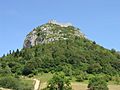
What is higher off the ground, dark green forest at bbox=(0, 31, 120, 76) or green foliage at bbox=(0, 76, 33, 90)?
dark green forest at bbox=(0, 31, 120, 76)

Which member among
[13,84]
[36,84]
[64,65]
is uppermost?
[64,65]

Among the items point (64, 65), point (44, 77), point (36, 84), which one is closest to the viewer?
point (36, 84)

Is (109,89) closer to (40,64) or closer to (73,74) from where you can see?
(73,74)

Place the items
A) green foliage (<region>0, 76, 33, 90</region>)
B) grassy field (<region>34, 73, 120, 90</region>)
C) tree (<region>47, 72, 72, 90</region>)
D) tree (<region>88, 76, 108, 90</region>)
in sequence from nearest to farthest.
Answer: green foliage (<region>0, 76, 33, 90</region>)
tree (<region>47, 72, 72, 90</region>)
tree (<region>88, 76, 108, 90</region>)
grassy field (<region>34, 73, 120, 90</region>)

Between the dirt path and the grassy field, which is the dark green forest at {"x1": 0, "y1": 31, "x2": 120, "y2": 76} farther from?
the dirt path

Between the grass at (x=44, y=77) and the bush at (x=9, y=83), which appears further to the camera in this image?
the grass at (x=44, y=77)

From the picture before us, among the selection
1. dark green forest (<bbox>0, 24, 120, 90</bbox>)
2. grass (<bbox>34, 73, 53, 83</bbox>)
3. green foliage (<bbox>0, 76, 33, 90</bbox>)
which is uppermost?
dark green forest (<bbox>0, 24, 120, 90</bbox>)

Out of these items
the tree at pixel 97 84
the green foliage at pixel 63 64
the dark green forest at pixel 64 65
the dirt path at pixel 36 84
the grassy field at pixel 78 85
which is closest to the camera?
the tree at pixel 97 84

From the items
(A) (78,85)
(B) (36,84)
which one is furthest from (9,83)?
(A) (78,85)

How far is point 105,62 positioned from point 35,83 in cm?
4990

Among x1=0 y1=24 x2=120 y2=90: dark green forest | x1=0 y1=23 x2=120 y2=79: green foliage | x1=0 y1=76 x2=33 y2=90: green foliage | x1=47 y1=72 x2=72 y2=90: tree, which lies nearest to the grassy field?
x1=47 y1=72 x2=72 y2=90: tree

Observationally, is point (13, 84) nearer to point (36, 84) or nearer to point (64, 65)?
point (36, 84)

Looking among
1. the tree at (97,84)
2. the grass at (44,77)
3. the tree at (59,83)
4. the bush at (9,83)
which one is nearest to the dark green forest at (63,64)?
the grass at (44,77)

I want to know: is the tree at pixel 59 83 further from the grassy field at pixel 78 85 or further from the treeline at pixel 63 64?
the treeline at pixel 63 64
